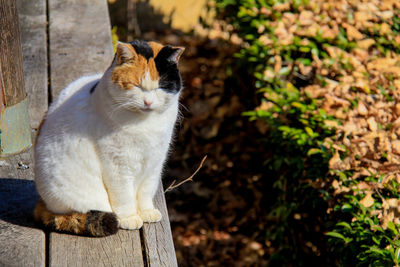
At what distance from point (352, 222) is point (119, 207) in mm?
1133

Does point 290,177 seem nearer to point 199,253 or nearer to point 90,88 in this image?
point 199,253

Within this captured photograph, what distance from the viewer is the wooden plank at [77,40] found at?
328 centimetres

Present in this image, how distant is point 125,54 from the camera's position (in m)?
2.02

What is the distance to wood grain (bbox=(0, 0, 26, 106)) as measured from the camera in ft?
8.05

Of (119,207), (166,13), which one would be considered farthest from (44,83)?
(166,13)

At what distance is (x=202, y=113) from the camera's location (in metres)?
5.32

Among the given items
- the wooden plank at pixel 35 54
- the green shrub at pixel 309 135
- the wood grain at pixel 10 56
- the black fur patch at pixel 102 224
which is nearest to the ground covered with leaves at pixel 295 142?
the green shrub at pixel 309 135

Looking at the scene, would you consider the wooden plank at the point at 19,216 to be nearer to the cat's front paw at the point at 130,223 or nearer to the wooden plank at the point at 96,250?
the wooden plank at the point at 96,250

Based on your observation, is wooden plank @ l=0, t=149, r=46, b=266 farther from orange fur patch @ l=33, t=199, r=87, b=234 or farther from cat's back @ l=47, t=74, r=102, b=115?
cat's back @ l=47, t=74, r=102, b=115

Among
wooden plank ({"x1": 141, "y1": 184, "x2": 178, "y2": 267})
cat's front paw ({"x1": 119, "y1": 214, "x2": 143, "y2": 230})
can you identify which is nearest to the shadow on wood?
cat's front paw ({"x1": 119, "y1": 214, "x2": 143, "y2": 230})

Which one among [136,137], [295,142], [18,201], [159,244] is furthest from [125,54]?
[295,142]

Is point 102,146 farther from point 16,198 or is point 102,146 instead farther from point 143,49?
point 16,198

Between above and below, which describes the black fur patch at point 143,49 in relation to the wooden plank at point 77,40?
above

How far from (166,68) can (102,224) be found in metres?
0.71
